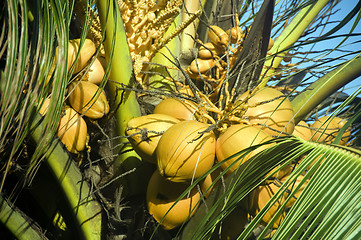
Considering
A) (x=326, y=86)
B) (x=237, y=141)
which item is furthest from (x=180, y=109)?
(x=326, y=86)

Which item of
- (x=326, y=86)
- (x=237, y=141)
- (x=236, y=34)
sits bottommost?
(x=237, y=141)

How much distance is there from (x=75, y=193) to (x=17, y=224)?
0.59ft

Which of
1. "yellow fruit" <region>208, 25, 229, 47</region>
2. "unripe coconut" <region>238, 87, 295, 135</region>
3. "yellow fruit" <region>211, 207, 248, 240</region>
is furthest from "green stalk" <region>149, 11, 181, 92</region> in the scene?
"yellow fruit" <region>211, 207, 248, 240</region>

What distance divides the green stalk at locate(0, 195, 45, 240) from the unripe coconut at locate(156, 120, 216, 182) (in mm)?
410

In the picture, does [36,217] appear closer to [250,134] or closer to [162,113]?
[162,113]

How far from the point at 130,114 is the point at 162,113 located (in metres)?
0.10

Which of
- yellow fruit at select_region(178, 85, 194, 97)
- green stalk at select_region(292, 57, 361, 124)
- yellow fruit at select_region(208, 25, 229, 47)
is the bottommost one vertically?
yellow fruit at select_region(178, 85, 194, 97)

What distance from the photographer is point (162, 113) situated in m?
1.30

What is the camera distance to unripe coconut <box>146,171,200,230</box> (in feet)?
3.91

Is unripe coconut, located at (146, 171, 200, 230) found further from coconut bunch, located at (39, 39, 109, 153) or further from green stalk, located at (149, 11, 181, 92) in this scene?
green stalk, located at (149, 11, 181, 92)

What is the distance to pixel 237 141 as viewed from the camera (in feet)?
3.48

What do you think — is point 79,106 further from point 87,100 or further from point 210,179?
point 210,179

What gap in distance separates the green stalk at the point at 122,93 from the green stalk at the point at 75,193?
13 cm

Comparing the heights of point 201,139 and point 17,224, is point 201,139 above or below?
above
